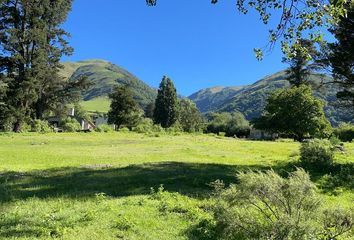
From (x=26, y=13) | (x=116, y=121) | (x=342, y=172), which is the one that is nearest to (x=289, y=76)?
(x=116, y=121)

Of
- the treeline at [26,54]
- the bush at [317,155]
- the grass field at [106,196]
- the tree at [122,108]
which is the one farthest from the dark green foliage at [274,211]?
the tree at [122,108]

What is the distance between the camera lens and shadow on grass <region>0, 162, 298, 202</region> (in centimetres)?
1173

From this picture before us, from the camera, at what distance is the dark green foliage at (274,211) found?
646cm

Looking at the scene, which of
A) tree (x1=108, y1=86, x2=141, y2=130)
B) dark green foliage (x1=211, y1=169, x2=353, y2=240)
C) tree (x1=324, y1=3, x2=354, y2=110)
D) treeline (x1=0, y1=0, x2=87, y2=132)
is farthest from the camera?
tree (x1=108, y1=86, x2=141, y2=130)

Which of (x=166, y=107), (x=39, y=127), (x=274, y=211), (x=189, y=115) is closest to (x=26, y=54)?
(x=39, y=127)

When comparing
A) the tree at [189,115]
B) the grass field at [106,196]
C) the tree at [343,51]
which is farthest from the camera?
the tree at [189,115]

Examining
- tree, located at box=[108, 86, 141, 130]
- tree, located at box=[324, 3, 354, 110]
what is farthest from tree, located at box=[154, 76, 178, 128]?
tree, located at box=[324, 3, 354, 110]

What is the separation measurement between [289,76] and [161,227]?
6946cm

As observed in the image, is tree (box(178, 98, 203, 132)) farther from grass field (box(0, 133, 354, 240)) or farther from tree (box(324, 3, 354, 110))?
grass field (box(0, 133, 354, 240))

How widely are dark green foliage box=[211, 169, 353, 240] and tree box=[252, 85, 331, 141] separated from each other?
5646 centimetres

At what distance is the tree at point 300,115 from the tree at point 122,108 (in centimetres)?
3100

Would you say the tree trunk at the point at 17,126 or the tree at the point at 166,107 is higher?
the tree at the point at 166,107

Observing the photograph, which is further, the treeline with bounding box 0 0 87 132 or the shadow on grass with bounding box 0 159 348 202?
the treeline with bounding box 0 0 87 132

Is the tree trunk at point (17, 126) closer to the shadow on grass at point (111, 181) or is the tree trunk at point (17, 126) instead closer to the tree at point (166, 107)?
the shadow on grass at point (111, 181)
